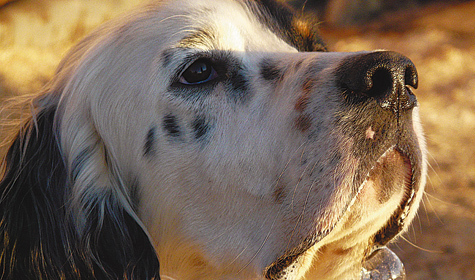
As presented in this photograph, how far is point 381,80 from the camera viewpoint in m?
1.74

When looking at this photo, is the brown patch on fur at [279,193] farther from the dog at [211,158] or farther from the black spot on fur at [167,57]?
the black spot on fur at [167,57]

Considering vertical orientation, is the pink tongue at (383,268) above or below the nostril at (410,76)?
below

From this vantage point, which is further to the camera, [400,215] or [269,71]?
[269,71]

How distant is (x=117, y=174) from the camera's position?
90.1 inches

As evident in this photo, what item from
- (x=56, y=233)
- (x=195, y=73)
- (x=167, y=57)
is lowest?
(x=56, y=233)

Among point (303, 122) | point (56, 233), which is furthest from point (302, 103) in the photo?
point (56, 233)

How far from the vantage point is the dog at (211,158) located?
178cm

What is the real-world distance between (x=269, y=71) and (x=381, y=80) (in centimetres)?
54

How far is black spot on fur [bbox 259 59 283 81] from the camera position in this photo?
6.88 feet

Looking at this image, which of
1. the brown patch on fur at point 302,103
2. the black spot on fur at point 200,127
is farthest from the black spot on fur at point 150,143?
the brown patch on fur at point 302,103

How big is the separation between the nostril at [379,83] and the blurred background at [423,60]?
135cm

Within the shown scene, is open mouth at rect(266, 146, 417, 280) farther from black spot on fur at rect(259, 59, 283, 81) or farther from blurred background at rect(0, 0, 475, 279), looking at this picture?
blurred background at rect(0, 0, 475, 279)

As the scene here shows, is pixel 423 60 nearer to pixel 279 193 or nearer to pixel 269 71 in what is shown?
pixel 269 71

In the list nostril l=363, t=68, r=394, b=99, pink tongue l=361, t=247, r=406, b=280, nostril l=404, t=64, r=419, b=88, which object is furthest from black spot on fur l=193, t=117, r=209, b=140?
pink tongue l=361, t=247, r=406, b=280
